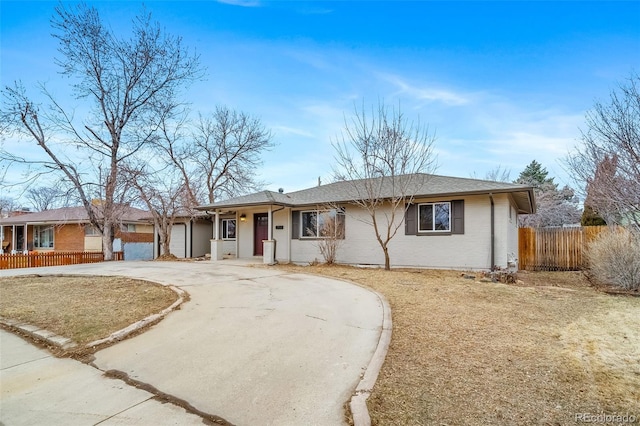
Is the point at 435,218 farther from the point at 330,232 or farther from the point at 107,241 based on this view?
the point at 107,241

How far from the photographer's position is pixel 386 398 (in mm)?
3107

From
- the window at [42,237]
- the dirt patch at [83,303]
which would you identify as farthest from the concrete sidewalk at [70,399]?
the window at [42,237]

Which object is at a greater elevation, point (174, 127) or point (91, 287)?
point (174, 127)

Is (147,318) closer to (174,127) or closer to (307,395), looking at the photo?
(307,395)

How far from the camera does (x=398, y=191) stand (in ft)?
41.7

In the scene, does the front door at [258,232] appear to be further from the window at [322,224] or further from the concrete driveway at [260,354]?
the concrete driveway at [260,354]

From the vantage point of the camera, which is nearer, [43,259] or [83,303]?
[83,303]

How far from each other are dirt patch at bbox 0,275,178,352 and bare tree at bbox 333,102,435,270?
299 inches

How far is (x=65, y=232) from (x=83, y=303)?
2205 cm

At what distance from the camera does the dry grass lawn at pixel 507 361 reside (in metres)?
2.87

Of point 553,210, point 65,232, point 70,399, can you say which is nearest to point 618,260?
point 70,399

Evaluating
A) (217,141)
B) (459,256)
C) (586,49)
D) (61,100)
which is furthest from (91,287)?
(217,141)

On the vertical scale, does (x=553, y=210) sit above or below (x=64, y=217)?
above

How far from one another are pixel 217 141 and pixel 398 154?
1765cm
